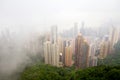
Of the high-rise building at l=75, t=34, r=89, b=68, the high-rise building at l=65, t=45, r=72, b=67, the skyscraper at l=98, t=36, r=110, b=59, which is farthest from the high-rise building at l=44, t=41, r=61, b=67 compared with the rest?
the skyscraper at l=98, t=36, r=110, b=59

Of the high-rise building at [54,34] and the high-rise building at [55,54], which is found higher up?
the high-rise building at [54,34]

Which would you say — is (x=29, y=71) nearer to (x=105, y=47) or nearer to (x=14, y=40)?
(x=14, y=40)

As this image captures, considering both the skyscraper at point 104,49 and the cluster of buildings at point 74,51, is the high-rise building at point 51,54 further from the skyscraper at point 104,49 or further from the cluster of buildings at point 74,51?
the skyscraper at point 104,49

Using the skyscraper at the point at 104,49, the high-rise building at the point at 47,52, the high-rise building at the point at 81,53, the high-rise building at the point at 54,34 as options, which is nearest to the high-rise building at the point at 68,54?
the high-rise building at the point at 81,53

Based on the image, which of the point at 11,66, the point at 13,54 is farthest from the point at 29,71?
the point at 13,54

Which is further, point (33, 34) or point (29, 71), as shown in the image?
point (33, 34)

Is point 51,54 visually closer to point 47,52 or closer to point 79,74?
point 47,52

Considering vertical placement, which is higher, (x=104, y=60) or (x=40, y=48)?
(x=40, y=48)
